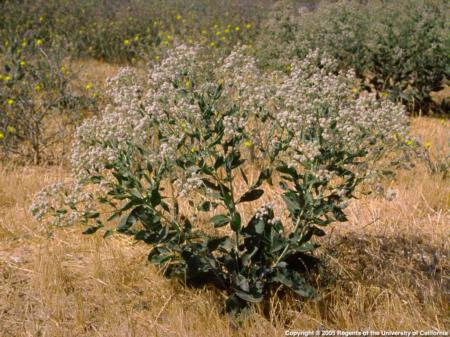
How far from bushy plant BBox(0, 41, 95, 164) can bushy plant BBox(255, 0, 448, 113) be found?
275 cm

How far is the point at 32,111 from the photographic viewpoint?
557cm

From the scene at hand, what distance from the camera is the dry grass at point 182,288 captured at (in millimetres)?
2775

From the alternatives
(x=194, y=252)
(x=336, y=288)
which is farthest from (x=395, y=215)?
(x=194, y=252)

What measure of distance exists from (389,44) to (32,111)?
15.2 ft

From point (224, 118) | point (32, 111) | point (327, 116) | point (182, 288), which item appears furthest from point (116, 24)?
point (224, 118)

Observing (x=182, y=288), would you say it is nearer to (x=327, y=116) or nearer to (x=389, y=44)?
(x=327, y=116)

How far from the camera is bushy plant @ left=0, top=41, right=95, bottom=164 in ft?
17.9

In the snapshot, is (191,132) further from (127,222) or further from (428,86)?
(428,86)

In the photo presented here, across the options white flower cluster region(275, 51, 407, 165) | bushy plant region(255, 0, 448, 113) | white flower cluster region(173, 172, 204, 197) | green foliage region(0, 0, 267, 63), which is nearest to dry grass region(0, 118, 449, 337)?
white flower cluster region(275, 51, 407, 165)

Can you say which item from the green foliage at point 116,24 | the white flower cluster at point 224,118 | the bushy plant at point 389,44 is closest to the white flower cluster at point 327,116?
the white flower cluster at point 224,118

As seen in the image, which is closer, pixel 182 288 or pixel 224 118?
pixel 224 118

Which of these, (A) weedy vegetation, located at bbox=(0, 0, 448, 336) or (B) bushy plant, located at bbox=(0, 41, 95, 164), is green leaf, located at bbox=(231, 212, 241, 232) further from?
(B) bushy plant, located at bbox=(0, 41, 95, 164)

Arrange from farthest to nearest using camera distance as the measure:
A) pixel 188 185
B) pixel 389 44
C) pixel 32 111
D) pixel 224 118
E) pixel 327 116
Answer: pixel 389 44
pixel 32 111
pixel 327 116
pixel 224 118
pixel 188 185

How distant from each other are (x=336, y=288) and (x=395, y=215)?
1369 millimetres
